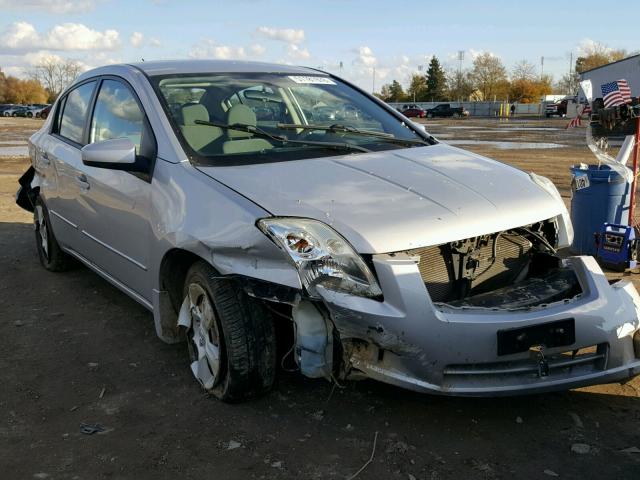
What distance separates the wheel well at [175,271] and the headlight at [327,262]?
792 millimetres

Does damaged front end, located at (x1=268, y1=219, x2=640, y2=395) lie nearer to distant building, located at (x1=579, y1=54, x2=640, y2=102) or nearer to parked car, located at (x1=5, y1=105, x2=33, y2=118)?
distant building, located at (x1=579, y1=54, x2=640, y2=102)

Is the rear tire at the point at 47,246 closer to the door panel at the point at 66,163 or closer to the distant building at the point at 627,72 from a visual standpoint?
the door panel at the point at 66,163

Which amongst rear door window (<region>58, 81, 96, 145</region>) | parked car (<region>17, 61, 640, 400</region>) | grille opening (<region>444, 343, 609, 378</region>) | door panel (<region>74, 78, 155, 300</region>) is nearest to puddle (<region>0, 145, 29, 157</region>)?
rear door window (<region>58, 81, 96, 145</region>)

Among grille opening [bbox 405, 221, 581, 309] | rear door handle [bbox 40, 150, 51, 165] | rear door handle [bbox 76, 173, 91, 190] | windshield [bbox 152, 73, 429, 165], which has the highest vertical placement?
windshield [bbox 152, 73, 429, 165]

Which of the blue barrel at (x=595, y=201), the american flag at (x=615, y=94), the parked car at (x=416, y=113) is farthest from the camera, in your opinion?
the parked car at (x=416, y=113)

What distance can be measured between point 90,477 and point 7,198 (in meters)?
8.78

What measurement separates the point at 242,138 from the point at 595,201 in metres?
3.87

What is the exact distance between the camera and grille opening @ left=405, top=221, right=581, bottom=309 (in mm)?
2965

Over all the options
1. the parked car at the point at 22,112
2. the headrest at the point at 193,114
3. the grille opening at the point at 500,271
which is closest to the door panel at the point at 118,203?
the headrest at the point at 193,114

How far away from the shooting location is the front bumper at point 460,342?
268 centimetres

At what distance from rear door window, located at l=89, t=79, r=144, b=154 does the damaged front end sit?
1.74 metres

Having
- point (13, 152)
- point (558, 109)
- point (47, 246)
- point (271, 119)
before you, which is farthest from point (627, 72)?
point (271, 119)

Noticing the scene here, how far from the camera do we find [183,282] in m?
3.65

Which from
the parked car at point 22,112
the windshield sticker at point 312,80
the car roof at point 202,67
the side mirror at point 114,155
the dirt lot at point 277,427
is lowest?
the dirt lot at point 277,427
